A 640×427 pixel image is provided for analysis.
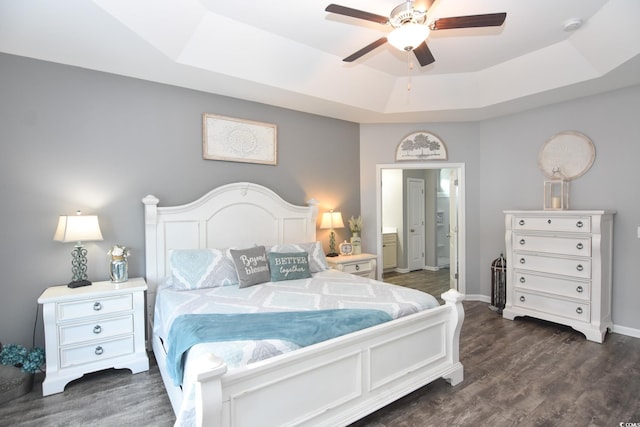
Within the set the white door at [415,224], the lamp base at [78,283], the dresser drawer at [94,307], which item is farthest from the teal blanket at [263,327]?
the white door at [415,224]

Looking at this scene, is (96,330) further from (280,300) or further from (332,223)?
(332,223)

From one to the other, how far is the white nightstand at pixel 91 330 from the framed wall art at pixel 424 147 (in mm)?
3767

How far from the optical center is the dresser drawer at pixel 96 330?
251cm

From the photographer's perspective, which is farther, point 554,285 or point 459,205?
point 459,205

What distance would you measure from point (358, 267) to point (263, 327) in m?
2.44

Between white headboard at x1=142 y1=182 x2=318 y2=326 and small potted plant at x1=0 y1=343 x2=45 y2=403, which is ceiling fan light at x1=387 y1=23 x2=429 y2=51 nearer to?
white headboard at x1=142 y1=182 x2=318 y2=326

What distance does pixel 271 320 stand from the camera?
2037 millimetres

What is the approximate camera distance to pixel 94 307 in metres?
2.59

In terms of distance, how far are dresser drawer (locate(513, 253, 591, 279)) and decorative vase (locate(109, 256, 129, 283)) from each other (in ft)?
13.9

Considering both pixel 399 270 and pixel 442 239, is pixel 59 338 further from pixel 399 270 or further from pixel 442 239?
pixel 442 239

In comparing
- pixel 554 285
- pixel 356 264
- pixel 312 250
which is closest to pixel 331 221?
pixel 356 264

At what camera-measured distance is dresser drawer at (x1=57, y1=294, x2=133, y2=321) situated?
8.19 feet

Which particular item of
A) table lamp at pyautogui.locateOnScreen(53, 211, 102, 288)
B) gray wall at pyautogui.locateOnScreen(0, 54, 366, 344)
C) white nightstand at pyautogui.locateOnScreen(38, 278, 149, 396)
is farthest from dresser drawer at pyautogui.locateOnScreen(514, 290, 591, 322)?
table lamp at pyautogui.locateOnScreen(53, 211, 102, 288)

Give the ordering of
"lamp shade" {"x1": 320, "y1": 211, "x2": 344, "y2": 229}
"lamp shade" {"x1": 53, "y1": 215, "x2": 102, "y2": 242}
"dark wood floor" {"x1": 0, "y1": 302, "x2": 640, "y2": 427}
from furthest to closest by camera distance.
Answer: "lamp shade" {"x1": 320, "y1": 211, "x2": 344, "y2": 229} → "lamp shade" {"x1": 53, "y1": 215, "x2": 102, "y2": 242} → "dark wood floor" {"x1": 0, "y1": 302, "x2": 640, "y2": 427}
